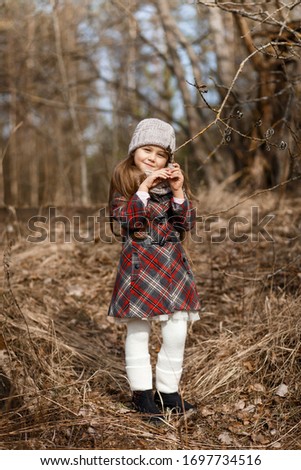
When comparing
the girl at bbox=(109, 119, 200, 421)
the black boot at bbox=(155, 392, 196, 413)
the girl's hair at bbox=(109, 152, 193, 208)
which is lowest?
the black boot at bbox=(155, 392, 196, 413)

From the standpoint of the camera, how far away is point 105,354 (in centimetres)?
391

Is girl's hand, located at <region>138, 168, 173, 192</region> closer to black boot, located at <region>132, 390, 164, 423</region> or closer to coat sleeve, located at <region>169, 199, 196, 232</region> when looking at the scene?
coat sleeve, located at <region>169, 199, 196, 232</region>

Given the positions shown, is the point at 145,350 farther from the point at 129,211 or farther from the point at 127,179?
the point at 127,179

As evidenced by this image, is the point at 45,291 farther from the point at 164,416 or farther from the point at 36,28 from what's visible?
the point at 36,28

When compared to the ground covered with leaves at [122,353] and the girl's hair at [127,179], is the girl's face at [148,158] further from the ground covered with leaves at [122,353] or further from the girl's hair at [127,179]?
the ground covered with leaves at [122,353]

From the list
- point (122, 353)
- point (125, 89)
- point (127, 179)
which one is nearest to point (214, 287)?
point (122, 353)

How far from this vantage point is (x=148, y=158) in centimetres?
293

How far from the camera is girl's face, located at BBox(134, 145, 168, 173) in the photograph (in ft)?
9.61

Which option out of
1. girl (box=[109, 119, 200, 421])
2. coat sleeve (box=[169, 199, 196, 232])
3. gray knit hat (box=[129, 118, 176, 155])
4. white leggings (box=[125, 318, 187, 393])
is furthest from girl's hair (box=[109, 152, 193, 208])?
white leggings (box=[125, 318, 187, 393])

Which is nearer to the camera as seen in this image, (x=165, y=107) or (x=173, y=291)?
(x=173, y=291)

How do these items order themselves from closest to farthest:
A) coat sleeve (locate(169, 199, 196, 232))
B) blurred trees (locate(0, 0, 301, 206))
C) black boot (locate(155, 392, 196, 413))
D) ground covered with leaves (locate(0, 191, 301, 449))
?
ground covered with leaves (locate(0, 191, 301, 449)) < coat sleeve (locate(169, 199, 196, 232)) < black boot (locate(155, 392, 196, 413)) < blurred trees (locate(0, 0, 301, 206))

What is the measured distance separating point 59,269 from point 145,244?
2485 mm

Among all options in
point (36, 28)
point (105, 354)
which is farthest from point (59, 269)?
point (36, 28)

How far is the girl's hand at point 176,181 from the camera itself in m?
2.80
